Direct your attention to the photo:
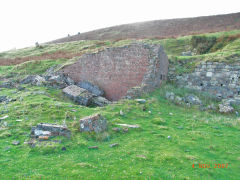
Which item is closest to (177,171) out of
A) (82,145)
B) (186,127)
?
(82,145)

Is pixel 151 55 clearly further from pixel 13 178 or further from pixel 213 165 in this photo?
pixel 13 178

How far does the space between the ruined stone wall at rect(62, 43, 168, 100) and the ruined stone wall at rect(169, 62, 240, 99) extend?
1978mm

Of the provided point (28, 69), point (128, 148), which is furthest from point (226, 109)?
point (28, 69)

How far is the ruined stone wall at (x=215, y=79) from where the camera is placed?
44.5 feet

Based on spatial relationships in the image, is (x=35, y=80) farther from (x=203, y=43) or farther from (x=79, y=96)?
(x=203, y=43)

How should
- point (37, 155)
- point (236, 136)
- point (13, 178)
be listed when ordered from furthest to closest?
point (236, 136)
point (37, 155)
point (13, 178)

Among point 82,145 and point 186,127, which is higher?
point 82,145

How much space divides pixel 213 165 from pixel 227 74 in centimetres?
966

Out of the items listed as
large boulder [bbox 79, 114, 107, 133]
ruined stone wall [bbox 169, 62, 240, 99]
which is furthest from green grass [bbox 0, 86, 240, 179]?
ruined stone wall [bbox 169, 62, 240, 99]

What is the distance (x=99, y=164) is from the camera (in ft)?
19.4

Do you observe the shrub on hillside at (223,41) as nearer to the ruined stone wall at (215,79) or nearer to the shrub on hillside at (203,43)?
the shrub on hillside at (203,43)

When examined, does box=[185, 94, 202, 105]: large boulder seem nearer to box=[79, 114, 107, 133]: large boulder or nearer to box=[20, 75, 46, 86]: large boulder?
box=[79, 114, 107, 133]: large boulder

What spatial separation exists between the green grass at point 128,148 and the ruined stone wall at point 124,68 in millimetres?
3599

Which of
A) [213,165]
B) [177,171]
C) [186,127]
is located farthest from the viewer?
[186,127]
